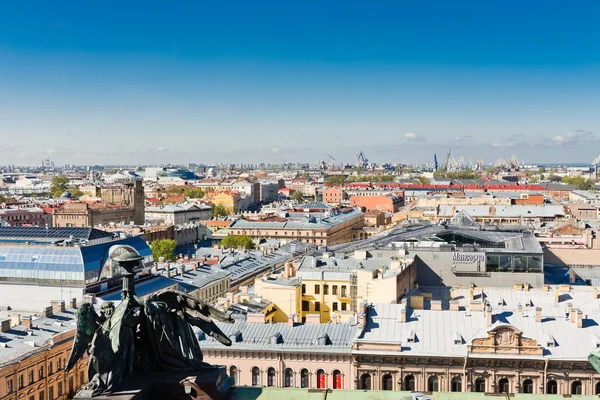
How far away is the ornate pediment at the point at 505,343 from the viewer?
31297mm

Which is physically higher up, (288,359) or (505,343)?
(505,343)

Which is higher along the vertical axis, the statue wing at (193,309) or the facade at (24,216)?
the statue wing at (193,309)

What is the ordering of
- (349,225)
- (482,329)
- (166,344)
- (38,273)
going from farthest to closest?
(349,225) < (38,273) < (482,329) < (166,344)

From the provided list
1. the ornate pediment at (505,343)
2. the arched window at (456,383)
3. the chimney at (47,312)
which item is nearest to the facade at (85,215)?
the chimney at (47,312)

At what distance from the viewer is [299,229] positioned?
113625 mm

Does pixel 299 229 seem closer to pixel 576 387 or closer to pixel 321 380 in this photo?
pixel 321 380

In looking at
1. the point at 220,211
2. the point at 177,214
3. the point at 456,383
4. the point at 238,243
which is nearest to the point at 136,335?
the point at 456,383

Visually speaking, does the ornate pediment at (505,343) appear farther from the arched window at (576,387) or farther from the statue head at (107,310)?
the statue head at (107,310)

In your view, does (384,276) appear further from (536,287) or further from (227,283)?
(227,283)

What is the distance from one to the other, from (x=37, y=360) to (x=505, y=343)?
23933mm

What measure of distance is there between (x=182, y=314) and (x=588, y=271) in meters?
53.5

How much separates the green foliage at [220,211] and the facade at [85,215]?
2853cm

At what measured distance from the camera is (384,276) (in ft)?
142

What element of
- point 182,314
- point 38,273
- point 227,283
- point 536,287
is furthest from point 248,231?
point 182,314
